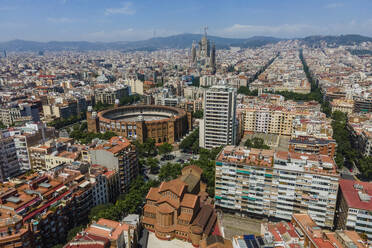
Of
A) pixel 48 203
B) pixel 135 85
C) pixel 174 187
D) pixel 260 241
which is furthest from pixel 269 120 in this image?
pixel 135 85

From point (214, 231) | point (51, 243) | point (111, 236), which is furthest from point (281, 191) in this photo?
point (51, 243)

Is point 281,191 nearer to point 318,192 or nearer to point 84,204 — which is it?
point 318,192

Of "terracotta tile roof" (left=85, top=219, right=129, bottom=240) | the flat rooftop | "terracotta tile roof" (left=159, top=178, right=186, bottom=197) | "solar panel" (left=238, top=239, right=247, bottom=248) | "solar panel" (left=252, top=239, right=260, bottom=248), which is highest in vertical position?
"terracotta tile roof" (left=159, top=178, right=186, bottom=197)

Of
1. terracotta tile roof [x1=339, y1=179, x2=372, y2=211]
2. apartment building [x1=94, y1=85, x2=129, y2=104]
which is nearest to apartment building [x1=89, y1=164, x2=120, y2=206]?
terracotta tile roof [x1=339, y1=179, x2=372, y2=211]

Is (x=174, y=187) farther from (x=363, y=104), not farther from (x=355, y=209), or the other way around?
(x=363, y=104)

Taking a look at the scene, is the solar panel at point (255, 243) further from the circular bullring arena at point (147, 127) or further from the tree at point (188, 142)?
the circular bullring arena at point (147, 127)

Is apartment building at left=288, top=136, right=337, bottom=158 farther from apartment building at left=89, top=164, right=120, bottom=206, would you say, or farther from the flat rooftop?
apartment building at left=89, top=164, right=120, bottom=206

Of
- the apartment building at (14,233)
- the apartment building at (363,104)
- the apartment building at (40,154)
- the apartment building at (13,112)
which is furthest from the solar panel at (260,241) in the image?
the apartment building at (363,104)
